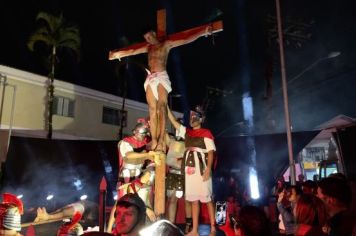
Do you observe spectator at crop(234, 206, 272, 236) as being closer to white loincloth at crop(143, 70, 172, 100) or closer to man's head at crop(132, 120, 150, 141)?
white loincloth at crop(143, 70, 172, 100)

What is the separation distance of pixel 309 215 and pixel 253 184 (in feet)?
29.7

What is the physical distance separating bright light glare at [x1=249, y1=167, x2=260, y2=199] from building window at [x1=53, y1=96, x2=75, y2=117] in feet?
52.6

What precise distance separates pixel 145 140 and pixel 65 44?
1901cm

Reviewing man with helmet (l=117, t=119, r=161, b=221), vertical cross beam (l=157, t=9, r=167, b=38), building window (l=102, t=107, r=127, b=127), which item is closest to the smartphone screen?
man with helmet (l=117, t=119, r=161, b=221)

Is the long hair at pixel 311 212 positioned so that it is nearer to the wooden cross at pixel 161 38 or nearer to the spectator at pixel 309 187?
the spectator at pixel 309 187

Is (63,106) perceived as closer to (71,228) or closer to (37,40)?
(37,40)

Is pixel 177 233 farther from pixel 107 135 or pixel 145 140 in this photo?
pixel 107 135

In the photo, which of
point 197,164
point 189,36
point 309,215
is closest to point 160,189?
point 197,164

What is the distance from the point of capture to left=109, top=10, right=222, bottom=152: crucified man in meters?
6.98

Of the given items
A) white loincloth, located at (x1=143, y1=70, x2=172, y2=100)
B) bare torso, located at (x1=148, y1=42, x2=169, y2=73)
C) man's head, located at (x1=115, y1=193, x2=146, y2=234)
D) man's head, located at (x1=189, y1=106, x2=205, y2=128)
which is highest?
bare torso, located at (x1=148, y1=42, x2=169, y2=73)

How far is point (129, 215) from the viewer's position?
9.82 ft

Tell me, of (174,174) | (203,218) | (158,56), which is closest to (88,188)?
(203,218)

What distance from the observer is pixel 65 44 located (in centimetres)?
2455

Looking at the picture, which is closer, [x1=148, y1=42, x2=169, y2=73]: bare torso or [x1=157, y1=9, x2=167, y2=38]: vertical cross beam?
[x1=148, y1=42, x2=169, y2=73]: bare torso
